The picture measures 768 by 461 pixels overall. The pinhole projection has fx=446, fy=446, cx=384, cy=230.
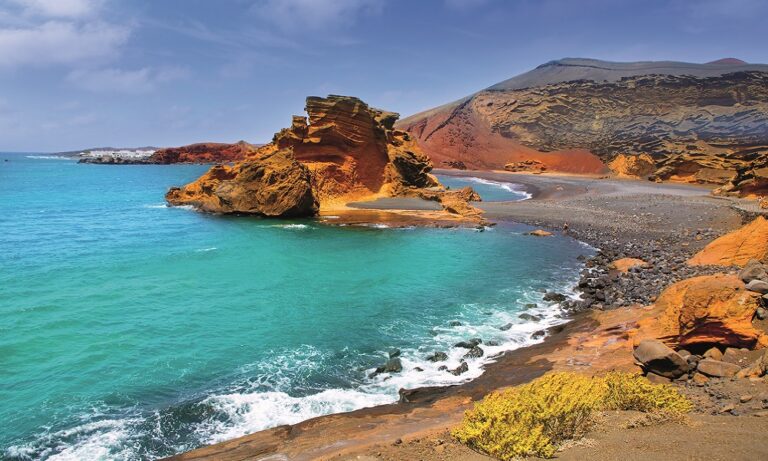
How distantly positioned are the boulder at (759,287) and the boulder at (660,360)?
2.96 meters

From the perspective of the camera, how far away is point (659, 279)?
640 inches

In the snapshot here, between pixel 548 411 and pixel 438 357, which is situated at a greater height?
pixel 548 411

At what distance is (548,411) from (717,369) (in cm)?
406

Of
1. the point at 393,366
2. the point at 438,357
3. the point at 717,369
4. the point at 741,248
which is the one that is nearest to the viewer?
the point at 717,369

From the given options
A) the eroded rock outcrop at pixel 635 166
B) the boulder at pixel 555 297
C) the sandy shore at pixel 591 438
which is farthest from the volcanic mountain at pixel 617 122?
the boulder at pixel 555 297

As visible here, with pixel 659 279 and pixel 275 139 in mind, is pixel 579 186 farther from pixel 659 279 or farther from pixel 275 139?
pixel 659 279

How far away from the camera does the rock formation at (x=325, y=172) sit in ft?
114

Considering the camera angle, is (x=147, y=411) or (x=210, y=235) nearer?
(x=147, y=411)

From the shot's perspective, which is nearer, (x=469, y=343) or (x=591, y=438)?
(x=591, y=438)

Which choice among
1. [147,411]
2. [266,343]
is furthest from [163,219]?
[147,411]

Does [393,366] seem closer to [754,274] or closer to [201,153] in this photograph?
[754,274]

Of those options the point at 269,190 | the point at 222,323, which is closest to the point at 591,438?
the point at 222,323

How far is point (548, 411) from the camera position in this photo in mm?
5734

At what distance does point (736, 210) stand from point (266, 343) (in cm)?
3129
